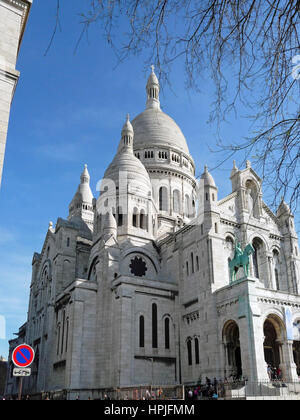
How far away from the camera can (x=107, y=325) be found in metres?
34.1

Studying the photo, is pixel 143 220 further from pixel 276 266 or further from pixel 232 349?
pixel 232 349

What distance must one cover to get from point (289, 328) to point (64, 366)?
1905 cm

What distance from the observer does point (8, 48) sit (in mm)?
12984

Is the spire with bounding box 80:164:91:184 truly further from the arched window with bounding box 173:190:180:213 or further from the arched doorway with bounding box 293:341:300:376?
the arched doorway with bounding box 293:341:300:376

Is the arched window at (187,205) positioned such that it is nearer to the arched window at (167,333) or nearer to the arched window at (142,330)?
the arched window at (167,333)

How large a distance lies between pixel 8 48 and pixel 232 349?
25.5 m

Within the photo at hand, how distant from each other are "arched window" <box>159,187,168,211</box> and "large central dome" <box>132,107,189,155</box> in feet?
23.0

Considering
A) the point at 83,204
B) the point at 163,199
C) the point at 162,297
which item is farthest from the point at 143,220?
the point at 83,204

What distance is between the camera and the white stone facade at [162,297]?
96.1ft

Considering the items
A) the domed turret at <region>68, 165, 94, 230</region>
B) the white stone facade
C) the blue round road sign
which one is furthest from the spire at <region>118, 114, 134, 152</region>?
the blue round road sign

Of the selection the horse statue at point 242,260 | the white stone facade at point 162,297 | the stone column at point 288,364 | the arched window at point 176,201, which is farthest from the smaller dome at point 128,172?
the stone column at point 288,364

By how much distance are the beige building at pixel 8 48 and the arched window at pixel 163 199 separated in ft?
127

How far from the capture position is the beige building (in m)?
12.1
